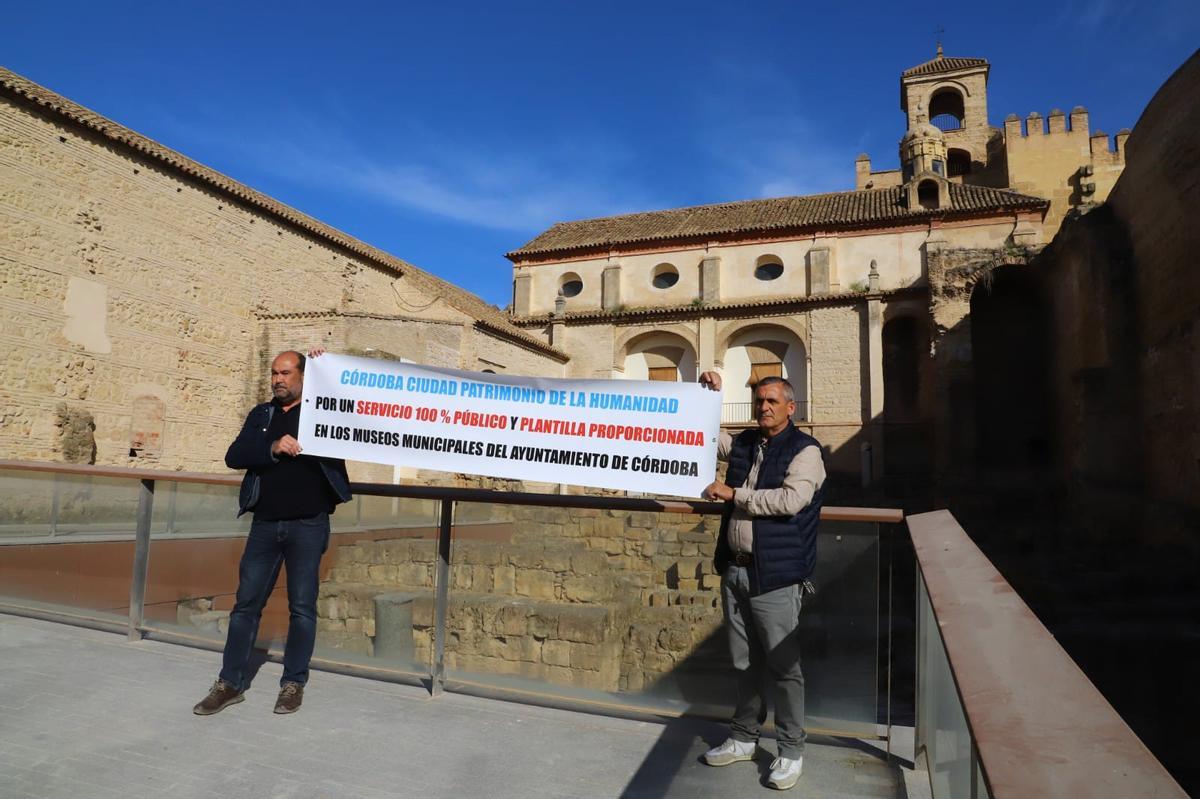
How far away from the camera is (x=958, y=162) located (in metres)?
36.7

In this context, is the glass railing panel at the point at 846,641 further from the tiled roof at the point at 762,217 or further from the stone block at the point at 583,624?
the tiled roof at the point at 762,217

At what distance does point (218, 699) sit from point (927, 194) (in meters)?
30.9

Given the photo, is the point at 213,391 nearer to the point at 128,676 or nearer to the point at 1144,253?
the point at 128,676

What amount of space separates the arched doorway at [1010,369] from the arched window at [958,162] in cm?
1531

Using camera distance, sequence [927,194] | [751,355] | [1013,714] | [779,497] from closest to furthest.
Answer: [1013,714] → [779,497] → [927,194] → [751,355]

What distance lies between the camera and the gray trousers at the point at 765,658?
10.4 ft

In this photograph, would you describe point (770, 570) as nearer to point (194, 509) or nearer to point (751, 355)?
point (194, 509)

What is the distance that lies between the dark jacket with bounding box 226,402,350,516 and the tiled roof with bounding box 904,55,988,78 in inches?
1609

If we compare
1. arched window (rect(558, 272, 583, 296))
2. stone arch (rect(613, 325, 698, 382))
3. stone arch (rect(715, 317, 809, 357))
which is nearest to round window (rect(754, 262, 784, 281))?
stone arch (rect(715, 317, 809, 357))

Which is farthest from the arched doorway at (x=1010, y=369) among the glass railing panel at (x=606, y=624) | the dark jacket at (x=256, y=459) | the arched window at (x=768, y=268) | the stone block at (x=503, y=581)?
the dark jacket at (x=256, y=459)

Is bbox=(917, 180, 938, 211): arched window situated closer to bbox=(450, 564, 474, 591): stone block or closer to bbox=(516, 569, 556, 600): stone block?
bbox=(516, 569, 556, 600): stone block

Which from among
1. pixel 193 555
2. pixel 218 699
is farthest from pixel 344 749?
pixel 193 555

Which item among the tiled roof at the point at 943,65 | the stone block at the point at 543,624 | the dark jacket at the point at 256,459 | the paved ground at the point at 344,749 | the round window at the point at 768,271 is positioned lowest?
the paved ground at the point at 344,749

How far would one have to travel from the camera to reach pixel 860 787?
2.99m
